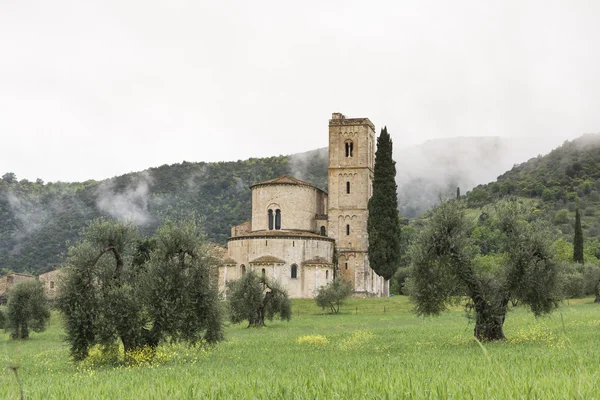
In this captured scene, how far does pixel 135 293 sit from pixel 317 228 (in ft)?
202

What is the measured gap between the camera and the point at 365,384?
26.6ft

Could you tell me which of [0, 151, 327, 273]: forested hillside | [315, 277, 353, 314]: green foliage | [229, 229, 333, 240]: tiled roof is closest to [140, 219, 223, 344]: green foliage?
[315, 277, 353, 314]: green foliage

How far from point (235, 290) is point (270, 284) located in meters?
3.57

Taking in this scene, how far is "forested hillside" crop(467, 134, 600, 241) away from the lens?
411 ft

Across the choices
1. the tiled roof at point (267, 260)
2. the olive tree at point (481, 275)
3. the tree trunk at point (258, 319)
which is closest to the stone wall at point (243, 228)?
the tiled roof at point (267, 260)

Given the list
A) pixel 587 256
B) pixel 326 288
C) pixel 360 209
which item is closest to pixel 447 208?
pixel 326 288

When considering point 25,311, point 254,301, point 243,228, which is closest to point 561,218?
point 243,228

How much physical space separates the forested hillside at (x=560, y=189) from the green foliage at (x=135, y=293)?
98.6 meters

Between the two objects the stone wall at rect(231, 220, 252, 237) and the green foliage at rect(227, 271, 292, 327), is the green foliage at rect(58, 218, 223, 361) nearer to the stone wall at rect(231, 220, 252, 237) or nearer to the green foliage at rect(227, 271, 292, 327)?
the green foliage at rect(227, 271, 292, 327)

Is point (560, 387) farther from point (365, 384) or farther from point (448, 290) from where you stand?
point (448, 290)

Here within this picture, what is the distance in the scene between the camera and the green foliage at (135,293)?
69.6ft

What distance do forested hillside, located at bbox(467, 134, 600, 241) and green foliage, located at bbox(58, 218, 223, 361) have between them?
98644 mm

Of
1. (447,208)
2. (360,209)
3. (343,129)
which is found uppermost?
(343,129)

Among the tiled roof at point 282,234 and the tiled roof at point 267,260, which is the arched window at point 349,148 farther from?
the tiled roof at point 267,260
